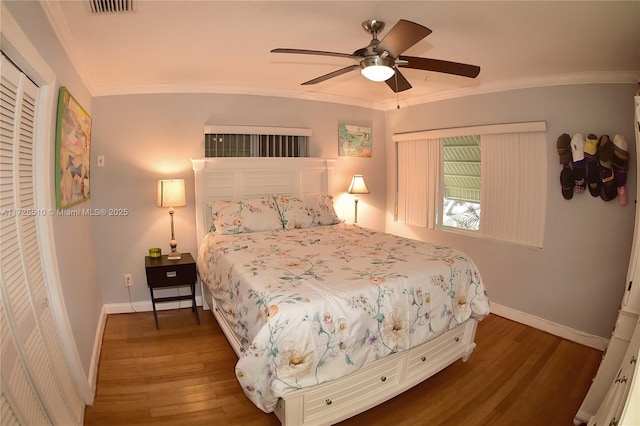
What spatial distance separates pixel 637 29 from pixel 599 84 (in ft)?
2.73

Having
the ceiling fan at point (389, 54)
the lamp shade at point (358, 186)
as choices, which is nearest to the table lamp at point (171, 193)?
the ceiling fan at point (389, 54)

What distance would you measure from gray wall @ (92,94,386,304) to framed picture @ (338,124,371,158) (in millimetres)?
906

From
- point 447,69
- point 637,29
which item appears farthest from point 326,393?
point 637,29

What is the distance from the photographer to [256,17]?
1829 millimetres

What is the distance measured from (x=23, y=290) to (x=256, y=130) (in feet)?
8.10

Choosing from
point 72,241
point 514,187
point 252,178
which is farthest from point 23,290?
point 514,187

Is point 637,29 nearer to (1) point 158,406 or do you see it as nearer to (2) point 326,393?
(2) point 326,393

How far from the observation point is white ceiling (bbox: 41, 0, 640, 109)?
172cm

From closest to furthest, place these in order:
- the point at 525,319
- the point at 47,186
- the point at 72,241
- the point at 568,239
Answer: the point at 47,186
the point at 72,241
the point at 568,239
the point at 525,319

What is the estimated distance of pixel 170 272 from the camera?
2.89m

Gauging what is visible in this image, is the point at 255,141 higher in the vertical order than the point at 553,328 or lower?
higher

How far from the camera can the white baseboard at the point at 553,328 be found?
104 inches

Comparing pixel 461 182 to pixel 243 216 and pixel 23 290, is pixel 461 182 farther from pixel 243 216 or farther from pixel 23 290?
pixel 23 290

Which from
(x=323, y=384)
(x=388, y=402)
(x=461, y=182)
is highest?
(x=461, y=182)
